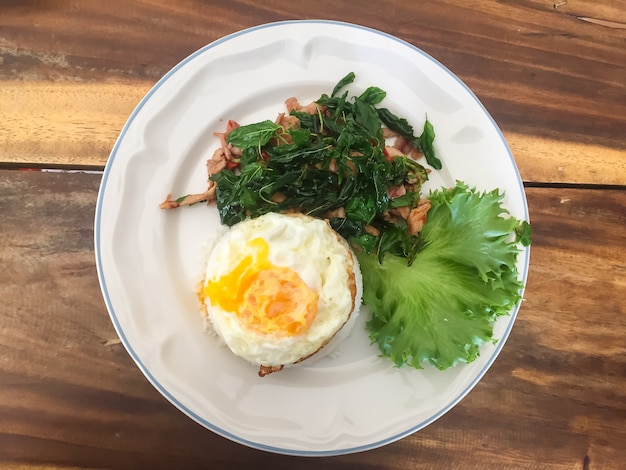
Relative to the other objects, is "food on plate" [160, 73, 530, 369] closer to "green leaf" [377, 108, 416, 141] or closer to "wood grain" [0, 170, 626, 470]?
"green leaf" [377, 108, 416, 141]

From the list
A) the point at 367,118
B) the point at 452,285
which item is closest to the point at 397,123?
the point at 367,118

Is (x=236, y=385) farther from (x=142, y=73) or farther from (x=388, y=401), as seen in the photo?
(x=142, y=73)

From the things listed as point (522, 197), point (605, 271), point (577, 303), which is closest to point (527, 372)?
point (577, 303)

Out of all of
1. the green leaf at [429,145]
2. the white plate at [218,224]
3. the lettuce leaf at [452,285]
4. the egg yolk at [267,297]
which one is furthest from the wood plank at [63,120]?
the lettuce leaf at [452,285]

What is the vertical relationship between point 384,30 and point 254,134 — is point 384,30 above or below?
above

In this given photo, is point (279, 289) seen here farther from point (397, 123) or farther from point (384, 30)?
point (384, 30)

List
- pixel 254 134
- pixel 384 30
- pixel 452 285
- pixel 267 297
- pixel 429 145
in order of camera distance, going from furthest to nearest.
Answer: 1. pixel 384 30
2. pixel 429 145
3. pixel 254 134
4. pixel 452 285
5. pixel 267 297

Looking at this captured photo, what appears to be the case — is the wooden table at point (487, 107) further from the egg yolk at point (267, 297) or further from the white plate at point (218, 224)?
the egg yolk at point (267, 297)

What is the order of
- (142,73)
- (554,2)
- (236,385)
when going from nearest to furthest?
(236,385), (142,73), (554,2)
